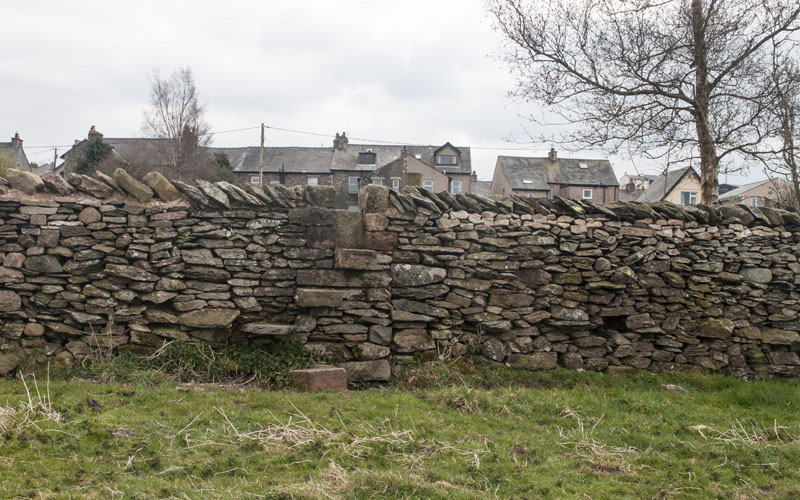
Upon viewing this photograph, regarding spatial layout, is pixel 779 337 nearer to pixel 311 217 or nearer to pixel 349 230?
pixel 349 230

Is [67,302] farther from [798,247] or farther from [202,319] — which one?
[798,247]

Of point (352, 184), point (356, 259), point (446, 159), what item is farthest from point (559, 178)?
point (356, 259)

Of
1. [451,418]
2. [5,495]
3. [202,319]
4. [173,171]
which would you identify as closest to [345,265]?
[202,319]

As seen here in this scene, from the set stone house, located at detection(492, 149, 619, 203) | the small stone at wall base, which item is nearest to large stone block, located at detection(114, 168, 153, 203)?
the small stone at wall base

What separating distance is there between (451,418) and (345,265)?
263 centimetres

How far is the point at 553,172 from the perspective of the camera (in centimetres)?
4600

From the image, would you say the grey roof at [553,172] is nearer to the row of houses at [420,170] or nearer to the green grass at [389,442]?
the row of houses at [420,170]

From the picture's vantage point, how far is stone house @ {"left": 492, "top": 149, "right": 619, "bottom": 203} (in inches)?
1764

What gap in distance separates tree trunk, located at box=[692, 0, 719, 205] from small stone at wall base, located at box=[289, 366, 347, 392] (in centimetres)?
946

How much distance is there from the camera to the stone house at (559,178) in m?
44.8

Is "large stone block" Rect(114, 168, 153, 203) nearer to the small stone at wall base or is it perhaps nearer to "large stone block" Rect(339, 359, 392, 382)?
the small stone at wall base

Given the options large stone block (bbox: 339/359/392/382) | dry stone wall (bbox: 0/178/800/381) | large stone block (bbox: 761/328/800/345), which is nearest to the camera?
dry stone wall (bbox: 0/178/800/381)

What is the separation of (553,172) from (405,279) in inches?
1614

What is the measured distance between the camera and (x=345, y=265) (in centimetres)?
738
